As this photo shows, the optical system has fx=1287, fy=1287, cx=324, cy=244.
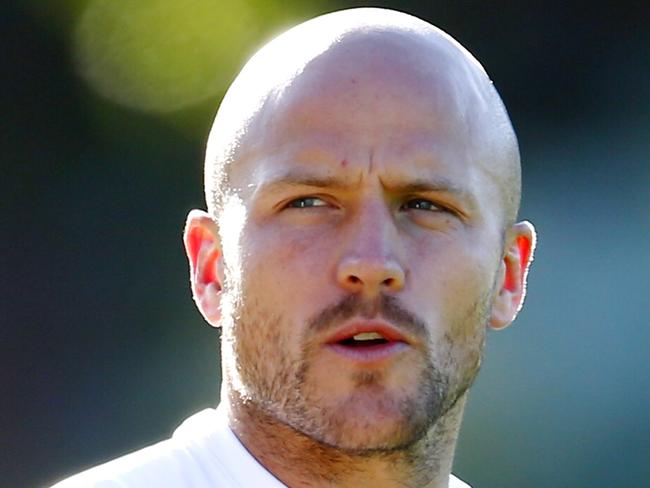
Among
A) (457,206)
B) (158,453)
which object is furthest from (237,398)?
(457,206)

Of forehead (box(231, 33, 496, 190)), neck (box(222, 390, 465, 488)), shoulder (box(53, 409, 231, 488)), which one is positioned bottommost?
shoulder (box(53, 409, 231, 488))

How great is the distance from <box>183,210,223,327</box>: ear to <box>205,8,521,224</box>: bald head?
0.12 feet

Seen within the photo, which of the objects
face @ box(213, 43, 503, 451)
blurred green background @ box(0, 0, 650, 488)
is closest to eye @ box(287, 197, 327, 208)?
face @ box(213, 43, 503, 451)

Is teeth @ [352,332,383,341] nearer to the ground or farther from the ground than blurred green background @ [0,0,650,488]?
nearer to the ground

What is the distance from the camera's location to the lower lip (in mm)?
1837

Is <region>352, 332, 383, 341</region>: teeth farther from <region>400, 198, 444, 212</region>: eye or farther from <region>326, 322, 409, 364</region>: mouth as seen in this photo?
<region>400, 198, 444, 212</region>: eye

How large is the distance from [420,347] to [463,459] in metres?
2.45

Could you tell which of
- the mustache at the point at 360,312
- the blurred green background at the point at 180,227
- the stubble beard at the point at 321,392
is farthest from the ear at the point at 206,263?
the blurred green background at the point at 180,227

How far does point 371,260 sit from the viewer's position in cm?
A: 183

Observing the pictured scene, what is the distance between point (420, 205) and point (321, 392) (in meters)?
0.34

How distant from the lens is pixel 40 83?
13.2 feet

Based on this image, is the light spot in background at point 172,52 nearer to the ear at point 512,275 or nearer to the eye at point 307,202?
the ear at point 512,275

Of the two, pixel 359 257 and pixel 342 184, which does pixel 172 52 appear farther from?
pixel 359 257

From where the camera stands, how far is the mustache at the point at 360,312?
1.84m
